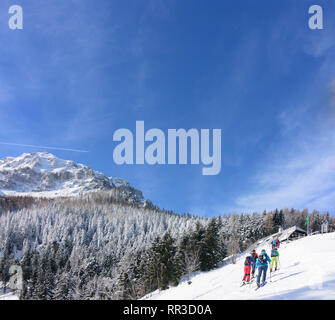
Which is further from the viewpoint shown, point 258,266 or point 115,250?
point 115,250

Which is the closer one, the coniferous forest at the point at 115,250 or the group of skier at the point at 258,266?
the group of skier at the point at 258,266

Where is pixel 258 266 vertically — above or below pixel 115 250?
above

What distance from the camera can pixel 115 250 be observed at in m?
83.0

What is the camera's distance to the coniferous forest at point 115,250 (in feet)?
134

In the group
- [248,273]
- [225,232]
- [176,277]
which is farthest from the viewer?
[225,232]

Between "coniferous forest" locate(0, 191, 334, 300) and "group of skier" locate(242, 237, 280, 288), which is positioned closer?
"group of skier" locate(242, 237, 280, 288)

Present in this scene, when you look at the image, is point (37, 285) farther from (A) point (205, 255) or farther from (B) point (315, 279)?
(B) point (315, 279)

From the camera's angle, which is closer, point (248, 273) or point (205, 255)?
point (248, 273)

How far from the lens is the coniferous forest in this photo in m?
40.8
